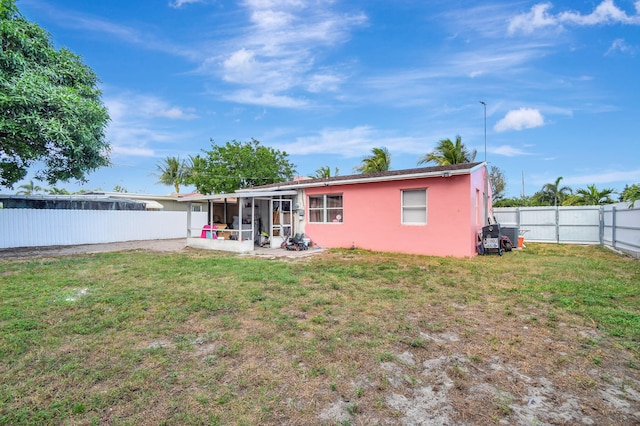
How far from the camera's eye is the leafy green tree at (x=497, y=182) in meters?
27.8

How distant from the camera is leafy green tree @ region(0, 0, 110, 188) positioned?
9734 millimetres

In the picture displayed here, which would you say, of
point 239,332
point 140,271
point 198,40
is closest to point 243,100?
point 198,40

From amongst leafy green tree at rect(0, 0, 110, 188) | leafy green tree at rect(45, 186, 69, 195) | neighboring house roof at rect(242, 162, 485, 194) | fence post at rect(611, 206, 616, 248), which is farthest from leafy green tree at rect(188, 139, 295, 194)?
fence post at rect(611, 206, 616, 248)

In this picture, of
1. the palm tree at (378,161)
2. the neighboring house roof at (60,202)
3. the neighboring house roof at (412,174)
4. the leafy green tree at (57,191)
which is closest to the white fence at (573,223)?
the neighboring house roof at (412,174)

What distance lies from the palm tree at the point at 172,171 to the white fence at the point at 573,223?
105ft

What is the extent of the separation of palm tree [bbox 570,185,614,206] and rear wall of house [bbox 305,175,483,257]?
13.2 m

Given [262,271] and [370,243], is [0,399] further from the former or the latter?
[370,243]

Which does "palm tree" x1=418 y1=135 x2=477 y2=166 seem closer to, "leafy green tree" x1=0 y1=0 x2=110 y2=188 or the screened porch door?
the screened porch door

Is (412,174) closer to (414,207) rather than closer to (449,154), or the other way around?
(414,207)

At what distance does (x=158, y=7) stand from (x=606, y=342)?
14.5 meters

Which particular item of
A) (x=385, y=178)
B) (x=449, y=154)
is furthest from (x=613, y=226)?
(x=449, y=154)

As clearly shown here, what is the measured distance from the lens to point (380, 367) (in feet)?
9.85

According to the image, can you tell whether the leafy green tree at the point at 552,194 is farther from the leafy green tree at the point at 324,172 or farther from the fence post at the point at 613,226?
the leafy green tree at the point at 324,172

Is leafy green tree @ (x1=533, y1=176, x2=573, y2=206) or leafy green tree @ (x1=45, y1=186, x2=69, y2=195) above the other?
leafy green tree @ (x1=45, y1=186, x2=69, y2=195)
